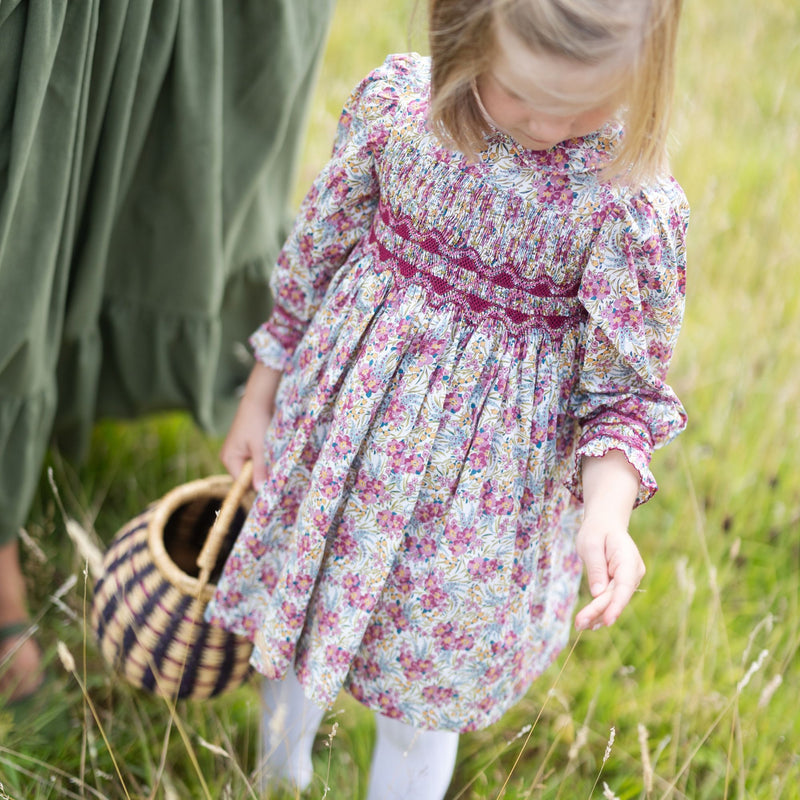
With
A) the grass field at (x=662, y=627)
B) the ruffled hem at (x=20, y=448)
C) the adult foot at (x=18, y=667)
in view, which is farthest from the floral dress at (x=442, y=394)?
the adult foot at (x=18, y=667)

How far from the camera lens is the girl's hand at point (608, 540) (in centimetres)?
105

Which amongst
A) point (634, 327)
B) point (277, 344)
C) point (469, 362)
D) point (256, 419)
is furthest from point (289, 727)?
point (634, 327)

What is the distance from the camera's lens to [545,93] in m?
0.97

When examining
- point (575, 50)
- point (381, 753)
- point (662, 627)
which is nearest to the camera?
point (575, 50)

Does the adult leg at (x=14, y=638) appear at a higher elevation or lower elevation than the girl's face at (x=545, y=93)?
lower

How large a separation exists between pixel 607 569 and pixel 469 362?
0.97ft

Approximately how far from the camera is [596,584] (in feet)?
3.57

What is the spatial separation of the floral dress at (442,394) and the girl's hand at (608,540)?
30 millimetres

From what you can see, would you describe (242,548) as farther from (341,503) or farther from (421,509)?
(421,509)

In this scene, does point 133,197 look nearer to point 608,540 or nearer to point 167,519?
point 167,519

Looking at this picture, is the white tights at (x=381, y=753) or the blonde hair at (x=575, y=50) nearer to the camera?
the blonde hair at (x=575, y=50)

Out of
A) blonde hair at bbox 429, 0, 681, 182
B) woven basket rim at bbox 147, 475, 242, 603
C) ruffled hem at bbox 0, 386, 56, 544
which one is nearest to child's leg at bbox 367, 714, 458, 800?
woven basket rim at bbox 147, 475, 242, 603

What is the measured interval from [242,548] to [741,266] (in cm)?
200

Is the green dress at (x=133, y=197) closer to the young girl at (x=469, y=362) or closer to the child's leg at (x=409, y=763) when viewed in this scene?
the young girl at (x=469, y=362)
